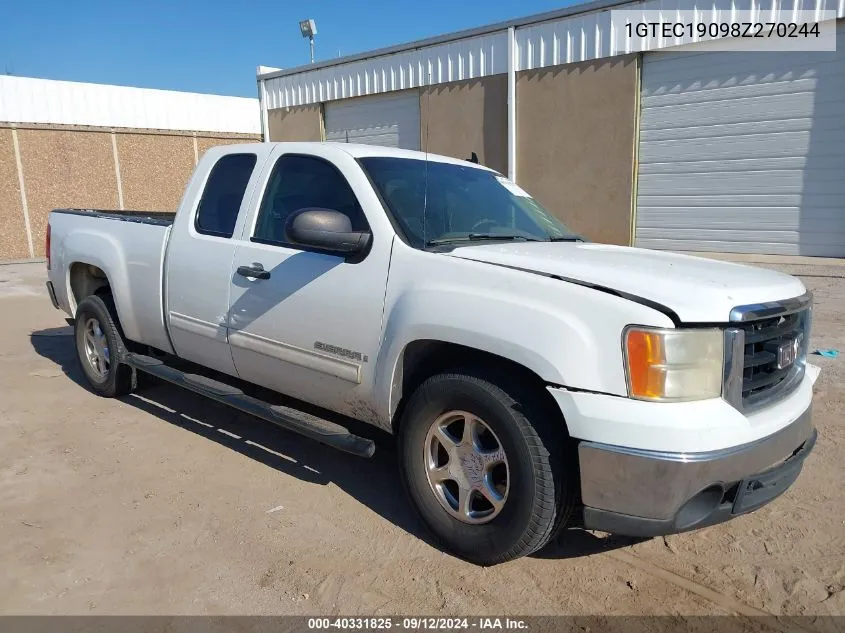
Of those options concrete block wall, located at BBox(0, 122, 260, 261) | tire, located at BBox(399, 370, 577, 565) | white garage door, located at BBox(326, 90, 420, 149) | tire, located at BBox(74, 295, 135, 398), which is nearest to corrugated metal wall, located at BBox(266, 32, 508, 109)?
white garage door, located at BBox(326, 90, 420, 149)

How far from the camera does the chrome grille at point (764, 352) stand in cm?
251

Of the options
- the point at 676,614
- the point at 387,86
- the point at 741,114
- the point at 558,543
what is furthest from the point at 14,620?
the point at 387,86

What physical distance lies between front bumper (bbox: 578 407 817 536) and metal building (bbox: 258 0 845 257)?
8.36m

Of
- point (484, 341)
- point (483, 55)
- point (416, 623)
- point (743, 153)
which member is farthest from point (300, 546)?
point (483, 55)

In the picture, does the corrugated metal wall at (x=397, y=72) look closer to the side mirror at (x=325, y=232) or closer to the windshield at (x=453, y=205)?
the windshield at (x=453, y=205)

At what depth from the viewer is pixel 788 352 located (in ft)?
9.30

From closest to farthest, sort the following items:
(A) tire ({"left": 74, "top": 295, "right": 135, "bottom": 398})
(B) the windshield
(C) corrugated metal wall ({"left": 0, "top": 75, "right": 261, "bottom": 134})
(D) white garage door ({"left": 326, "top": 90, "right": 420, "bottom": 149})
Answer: (B) the windshield → (A) tire ({"left": 74, "top": 295, "right": 135, "bottom": 398}) → (D) white garage door ({"left": 326, "top": 90, "right": 420, "bottom": 149}) → (C) corrugated metal wall ({"left": 0, "top": 75, "right": 261, "bottom": 134})

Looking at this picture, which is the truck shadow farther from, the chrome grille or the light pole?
the light pole

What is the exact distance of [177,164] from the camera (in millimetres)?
19531

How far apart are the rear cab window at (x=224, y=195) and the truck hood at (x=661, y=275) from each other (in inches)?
67.7

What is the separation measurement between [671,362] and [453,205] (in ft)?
5.64

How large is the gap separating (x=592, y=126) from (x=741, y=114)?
263 centimetres

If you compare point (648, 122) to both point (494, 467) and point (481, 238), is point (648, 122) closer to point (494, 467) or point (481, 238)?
point (481, 238)

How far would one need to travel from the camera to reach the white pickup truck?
96.7 inches
